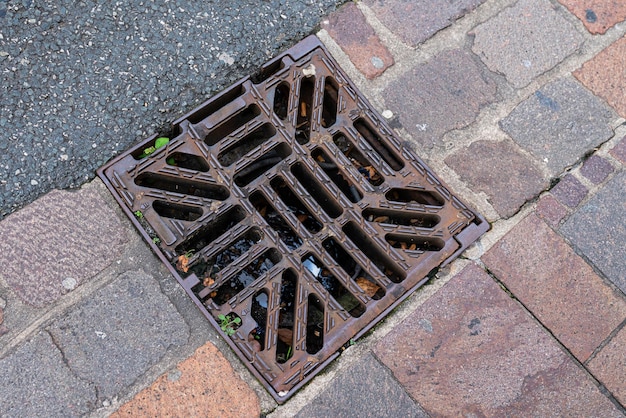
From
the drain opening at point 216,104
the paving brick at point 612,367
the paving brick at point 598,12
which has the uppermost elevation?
the drain opening at point 216,104

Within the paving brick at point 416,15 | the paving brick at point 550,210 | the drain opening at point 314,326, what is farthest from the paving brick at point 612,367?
the paving brick at point 416,15

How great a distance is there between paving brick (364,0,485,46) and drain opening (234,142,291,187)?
761 millimetres

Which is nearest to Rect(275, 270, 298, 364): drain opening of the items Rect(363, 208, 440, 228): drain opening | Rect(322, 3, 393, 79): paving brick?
Rect(363, 208, 440, 228): drain opening

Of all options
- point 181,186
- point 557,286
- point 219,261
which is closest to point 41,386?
point 219,261

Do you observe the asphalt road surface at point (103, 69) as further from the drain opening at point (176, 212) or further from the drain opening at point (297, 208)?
the drain opening at point (297, 208)

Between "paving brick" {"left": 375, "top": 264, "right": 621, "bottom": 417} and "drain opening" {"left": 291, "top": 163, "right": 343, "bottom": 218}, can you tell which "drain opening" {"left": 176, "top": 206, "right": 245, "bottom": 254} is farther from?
"paving brick" {"left": 375, "top": 264, "right": 621, "bottom": 417}

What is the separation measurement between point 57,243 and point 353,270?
42.9 inches

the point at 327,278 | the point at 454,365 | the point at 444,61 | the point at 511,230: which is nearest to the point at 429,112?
the point at 444,61

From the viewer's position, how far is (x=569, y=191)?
93.0 inches

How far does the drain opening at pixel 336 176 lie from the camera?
89.4 inches

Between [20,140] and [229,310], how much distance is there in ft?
3.30

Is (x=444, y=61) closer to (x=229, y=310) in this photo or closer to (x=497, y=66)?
(x=497, y=66)

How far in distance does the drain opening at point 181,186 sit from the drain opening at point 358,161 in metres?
0.50

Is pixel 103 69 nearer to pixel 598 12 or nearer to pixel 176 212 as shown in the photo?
pixel 176 212
